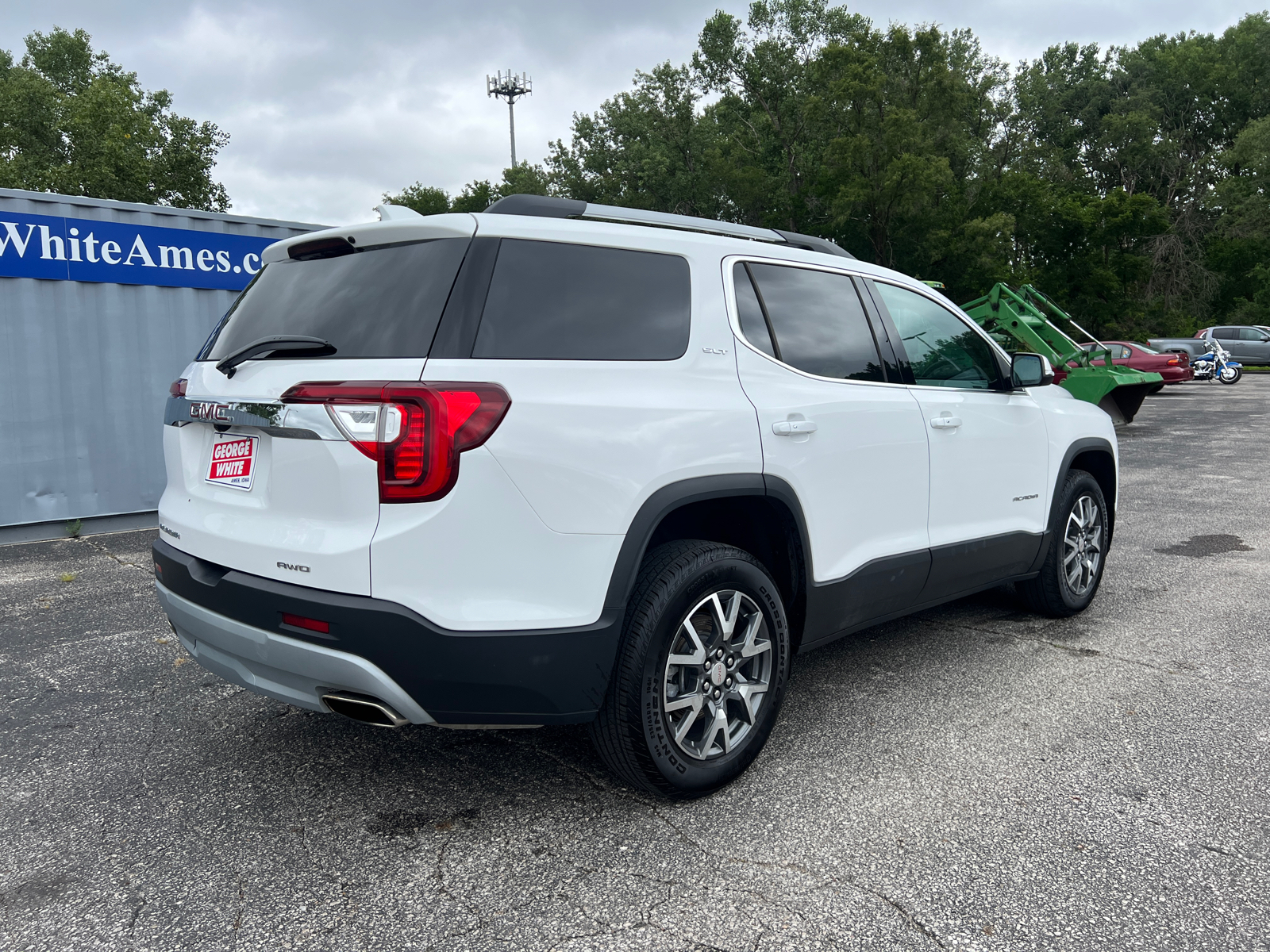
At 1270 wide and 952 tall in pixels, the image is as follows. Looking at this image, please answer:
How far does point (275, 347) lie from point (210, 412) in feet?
1.17

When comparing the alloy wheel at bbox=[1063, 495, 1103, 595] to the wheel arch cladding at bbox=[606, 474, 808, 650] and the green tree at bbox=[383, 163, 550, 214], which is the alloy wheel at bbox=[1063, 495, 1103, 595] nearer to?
the wheel arch cladding at bbox=[606, 474, 808, 650]

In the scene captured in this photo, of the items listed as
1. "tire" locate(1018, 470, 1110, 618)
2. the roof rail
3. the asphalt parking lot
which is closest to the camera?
the asphalt parking lot

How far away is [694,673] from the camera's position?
295cm

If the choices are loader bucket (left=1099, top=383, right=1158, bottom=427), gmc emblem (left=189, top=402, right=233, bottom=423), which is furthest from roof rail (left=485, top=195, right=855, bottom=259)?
loader bucket (left=1099, top=383, right=1158, bottom=427)

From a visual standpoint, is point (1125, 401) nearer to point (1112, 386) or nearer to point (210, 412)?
point (1112, 386)

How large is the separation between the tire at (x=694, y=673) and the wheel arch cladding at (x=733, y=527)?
4.7 inches

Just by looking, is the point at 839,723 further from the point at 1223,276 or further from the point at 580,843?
the point at 1223,276

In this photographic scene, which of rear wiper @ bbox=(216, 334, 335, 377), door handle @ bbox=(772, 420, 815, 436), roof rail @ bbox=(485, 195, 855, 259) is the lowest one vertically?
door handle @ bbox=(772, 420, 815, 436)

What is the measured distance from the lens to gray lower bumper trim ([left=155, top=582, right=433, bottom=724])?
8.14ft

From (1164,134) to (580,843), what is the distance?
207ft

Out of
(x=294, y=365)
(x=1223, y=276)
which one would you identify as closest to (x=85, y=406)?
(x=294, y=365)

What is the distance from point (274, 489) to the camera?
2668 mm

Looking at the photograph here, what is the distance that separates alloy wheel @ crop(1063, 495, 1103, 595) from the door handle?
228cm

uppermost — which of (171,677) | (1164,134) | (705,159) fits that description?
(1164,134)
